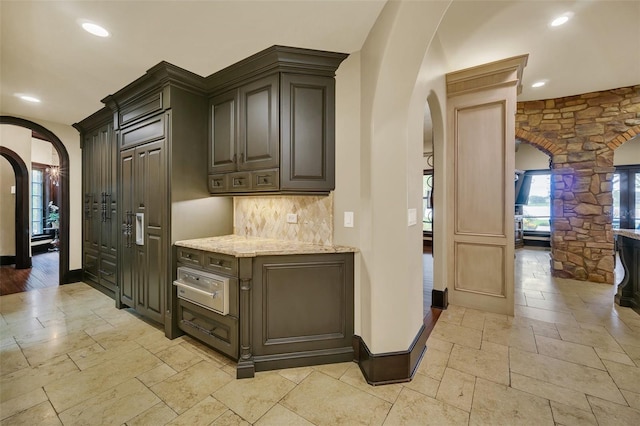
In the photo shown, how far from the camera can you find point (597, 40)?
293 cm

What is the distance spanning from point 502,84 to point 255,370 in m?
3.89

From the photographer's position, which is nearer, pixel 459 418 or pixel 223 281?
pixel 459 418

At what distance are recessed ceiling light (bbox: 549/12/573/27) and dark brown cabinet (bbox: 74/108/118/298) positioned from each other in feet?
17.3

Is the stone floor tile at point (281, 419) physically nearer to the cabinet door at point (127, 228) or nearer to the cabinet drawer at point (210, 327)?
the cabinet drawer at point (210, 327)

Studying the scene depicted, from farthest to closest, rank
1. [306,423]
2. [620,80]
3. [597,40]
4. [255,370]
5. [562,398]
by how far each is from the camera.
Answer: [620,80] < [597,40] < [255,370] < [562,398] < [306,423]

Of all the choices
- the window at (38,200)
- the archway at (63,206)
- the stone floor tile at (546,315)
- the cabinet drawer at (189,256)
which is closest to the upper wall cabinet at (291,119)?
the cabinet drawer at (189,256)

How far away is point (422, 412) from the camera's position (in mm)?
1691


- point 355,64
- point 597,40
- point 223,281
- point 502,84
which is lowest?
point 223,281

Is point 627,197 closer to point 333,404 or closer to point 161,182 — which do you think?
point 333,404

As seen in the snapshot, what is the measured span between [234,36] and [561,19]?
9.93 ft

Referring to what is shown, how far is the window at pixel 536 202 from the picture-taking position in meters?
7.68

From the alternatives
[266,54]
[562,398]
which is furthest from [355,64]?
[562,398]

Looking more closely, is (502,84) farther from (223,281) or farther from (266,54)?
(223,281)

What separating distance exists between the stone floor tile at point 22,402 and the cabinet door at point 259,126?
221 cm
